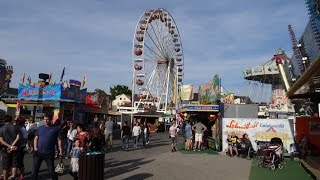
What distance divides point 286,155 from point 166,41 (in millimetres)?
33932

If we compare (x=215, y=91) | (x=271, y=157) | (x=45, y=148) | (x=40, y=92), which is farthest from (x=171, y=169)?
(x=40, y=92)

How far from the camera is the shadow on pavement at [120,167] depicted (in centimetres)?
1181

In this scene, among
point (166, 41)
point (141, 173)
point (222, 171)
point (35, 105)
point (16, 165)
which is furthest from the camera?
point (166, 41)

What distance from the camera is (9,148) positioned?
8953mm

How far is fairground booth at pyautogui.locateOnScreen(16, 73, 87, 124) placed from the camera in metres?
24.6

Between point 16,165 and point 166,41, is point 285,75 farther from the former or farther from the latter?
point 166,41

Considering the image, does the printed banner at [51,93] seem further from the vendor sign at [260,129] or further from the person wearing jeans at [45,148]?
the person wearing jeans at [45,148]

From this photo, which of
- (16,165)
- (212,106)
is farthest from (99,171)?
(212,106)

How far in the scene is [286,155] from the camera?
18.0m

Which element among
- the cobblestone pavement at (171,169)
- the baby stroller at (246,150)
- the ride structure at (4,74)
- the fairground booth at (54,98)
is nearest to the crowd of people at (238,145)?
the baby stroller at (246,150)

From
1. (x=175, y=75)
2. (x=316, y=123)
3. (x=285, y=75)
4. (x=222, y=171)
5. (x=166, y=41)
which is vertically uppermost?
(x=166, y=41)

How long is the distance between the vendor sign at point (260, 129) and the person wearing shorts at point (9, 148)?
12.3 metres

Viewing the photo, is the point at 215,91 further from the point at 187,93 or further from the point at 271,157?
the point at 187,93

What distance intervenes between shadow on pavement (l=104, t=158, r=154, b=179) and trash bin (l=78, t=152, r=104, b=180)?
283 centimetres
